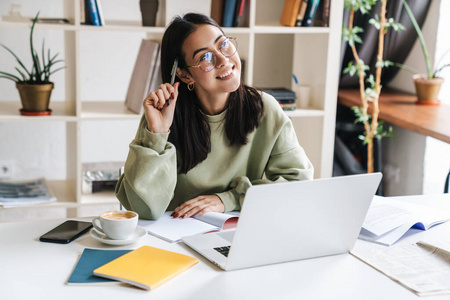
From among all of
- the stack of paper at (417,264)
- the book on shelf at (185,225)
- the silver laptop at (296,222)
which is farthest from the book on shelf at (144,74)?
the stack of paper at (417,264)

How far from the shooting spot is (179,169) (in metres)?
1.89

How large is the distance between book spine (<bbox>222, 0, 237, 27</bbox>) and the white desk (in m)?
1.58

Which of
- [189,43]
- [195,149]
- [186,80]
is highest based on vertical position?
[189,43]

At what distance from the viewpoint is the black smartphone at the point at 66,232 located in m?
1.43

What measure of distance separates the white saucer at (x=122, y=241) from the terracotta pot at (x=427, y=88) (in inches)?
84.9

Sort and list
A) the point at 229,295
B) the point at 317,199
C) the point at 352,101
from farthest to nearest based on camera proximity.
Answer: the point at 352,101 → the point at 317,199 → the point at 229,295

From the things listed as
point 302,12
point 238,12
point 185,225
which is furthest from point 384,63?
point 185,225

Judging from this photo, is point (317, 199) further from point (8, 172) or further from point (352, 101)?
point (8, 172)

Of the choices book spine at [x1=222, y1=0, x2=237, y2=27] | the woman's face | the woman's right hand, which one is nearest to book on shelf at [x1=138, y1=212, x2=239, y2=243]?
Result: the woman's right hand

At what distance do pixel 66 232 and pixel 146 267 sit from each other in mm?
306

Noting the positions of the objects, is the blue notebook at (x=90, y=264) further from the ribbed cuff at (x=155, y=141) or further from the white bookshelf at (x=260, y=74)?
the white bookshelf at (x=260, y=74)

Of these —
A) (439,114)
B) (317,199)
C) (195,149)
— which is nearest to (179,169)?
(195,149)

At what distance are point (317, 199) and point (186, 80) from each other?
792 millimetres

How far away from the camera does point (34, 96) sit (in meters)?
2.63
